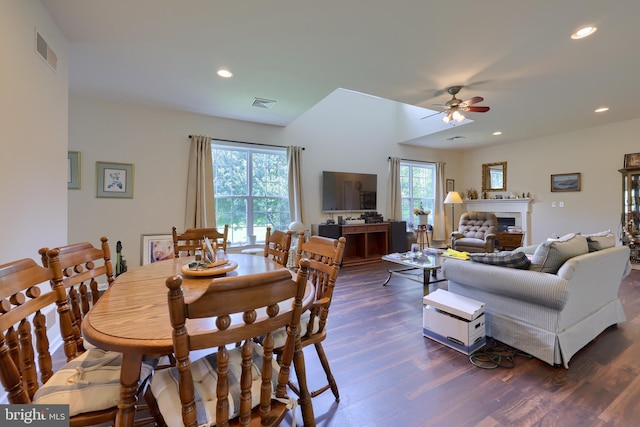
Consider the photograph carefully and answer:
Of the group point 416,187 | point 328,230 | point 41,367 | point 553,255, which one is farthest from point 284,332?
point 416,187

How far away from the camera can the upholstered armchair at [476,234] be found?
5117 mm

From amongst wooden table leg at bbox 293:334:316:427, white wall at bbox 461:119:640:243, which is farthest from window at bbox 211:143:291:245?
white wall at bbox 461:119:640:243

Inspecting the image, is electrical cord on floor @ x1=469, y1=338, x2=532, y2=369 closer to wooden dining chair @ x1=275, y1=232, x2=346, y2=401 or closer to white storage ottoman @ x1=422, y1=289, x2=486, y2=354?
white storage ottoman @ x1=422, y1=289, x2=486, y2=354

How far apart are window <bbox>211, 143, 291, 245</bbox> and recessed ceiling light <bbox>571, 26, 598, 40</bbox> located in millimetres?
3979

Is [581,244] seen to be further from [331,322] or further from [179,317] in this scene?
[179,317]

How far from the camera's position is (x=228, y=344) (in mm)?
784

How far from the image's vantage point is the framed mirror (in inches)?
265

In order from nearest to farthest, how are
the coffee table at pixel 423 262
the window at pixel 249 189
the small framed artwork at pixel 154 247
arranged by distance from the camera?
the coffee table at pixel 423 262, the small framed artwork at pixel 154 247, the window at pixel 249 189

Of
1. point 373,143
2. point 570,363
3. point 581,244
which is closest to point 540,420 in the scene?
point 570,363

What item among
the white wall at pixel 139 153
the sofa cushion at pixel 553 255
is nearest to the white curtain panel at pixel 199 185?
the white wall at pixel 139 153

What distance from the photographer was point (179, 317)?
2.32 feet

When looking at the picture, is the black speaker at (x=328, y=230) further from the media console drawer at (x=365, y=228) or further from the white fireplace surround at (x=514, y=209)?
the white fireplace surround at (x=514, y=209)

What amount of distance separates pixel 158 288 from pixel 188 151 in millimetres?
3491

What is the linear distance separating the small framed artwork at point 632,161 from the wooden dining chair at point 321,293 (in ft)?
20.2
